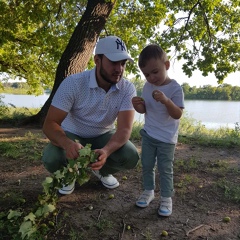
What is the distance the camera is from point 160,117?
269cm

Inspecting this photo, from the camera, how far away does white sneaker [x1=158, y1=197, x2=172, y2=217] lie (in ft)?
8.60

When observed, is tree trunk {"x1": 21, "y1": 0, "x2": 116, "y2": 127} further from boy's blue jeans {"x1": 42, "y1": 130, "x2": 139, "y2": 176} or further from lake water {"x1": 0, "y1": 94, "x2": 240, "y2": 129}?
lake water {"x1": 0, "y1": 94, "x2": 240, "y2": 129}

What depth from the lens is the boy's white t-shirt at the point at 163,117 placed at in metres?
2.62

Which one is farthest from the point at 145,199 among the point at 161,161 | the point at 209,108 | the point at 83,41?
the point at 209,108

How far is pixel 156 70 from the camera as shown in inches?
99.7

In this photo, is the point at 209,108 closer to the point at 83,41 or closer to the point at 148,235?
the point at 83,41

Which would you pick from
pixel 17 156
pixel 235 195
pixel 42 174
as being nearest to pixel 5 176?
pixel 42 174

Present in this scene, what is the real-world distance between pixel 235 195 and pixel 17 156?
312 centimetres

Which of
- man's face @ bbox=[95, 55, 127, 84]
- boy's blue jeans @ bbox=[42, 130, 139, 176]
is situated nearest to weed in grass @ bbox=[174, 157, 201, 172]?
boy's blue jeans @ bbox=[42, 130, 139, 176]

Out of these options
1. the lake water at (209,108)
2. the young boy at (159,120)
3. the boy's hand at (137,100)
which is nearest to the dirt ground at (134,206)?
the young boy at (159,120)

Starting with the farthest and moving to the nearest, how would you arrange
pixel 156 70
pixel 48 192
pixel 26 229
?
pixel 156 70 < pixel 48 192 < pixel 26 229

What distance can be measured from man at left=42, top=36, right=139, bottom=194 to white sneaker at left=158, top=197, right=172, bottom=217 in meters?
0.54

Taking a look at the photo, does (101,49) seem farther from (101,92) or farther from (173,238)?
(173,238)

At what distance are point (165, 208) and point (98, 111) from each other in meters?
1.18
